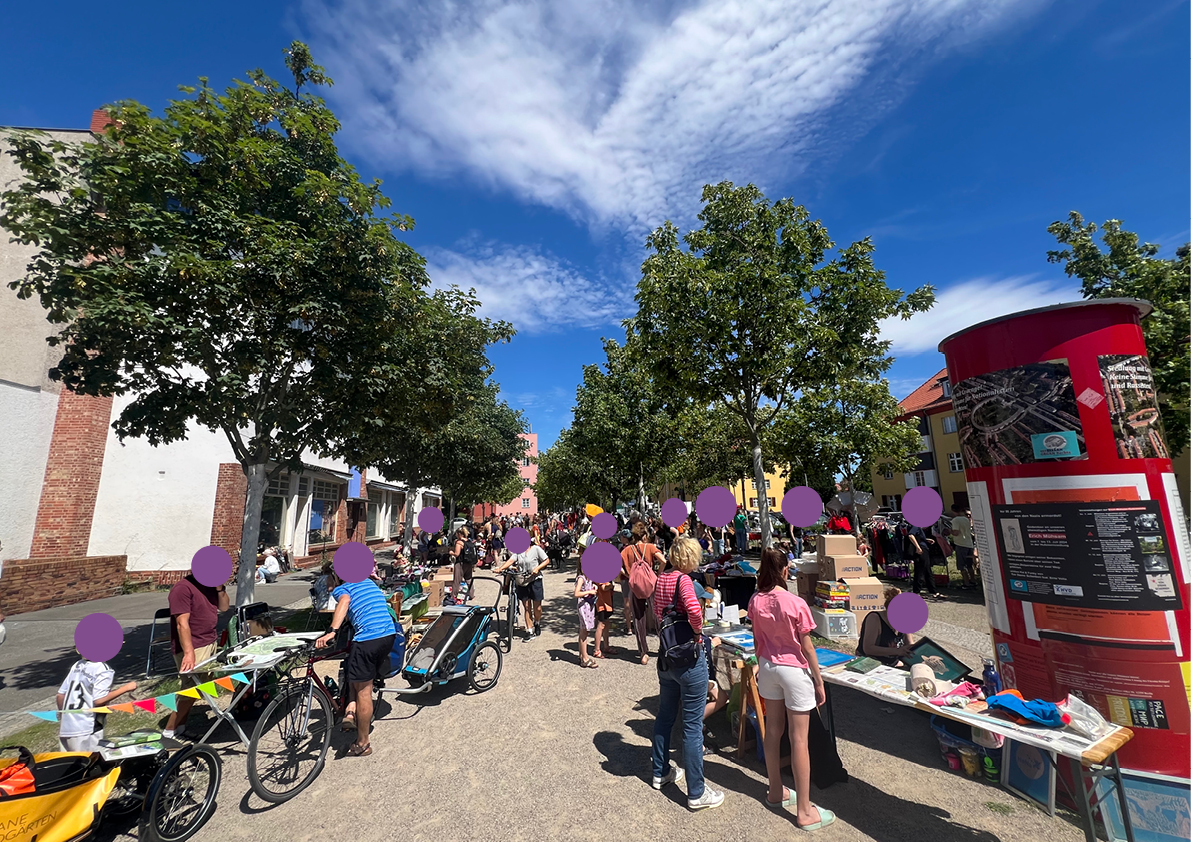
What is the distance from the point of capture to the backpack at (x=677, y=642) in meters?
3.66

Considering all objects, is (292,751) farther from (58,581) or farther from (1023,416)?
(58,581)

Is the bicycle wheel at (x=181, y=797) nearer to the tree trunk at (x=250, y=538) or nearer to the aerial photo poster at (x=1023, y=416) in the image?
the tree trunk at (x=250, y=538)

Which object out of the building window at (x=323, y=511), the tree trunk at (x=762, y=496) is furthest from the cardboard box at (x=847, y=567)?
the building window at (x=323, y=511)

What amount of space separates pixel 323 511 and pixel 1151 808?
25.1 meters

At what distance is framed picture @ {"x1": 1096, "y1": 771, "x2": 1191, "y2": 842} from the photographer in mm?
3078

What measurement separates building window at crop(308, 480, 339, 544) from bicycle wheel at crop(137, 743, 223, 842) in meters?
19.7

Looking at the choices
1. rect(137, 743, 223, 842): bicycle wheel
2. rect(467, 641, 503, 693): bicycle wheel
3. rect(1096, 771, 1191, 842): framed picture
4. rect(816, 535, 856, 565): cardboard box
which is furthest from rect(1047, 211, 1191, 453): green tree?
rect(137, 743, 223, 842): bicycle wheel

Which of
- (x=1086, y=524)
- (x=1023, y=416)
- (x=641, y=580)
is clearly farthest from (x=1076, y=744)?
(x=641, y=580)

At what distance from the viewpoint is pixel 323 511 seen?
22391 mm

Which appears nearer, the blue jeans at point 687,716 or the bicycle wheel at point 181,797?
the bicycle wheel at point 181,797

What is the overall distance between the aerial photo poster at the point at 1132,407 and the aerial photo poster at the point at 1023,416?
0.77ft

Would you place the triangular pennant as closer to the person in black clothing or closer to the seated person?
the seated person

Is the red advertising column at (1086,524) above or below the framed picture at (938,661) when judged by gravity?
above

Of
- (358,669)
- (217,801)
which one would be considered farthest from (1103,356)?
(217,801)
